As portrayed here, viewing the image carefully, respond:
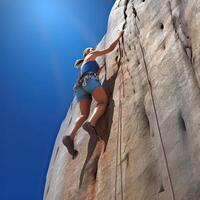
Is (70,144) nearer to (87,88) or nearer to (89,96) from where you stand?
(89,96)

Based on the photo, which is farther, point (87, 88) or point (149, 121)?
point (87, 88)

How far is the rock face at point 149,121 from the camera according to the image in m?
4.92

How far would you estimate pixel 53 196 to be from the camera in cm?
820

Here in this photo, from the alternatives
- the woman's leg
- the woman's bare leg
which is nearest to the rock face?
the woman's bare leg

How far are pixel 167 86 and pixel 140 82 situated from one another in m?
0.99

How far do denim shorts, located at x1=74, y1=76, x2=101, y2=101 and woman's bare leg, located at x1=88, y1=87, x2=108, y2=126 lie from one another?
107 millimetres

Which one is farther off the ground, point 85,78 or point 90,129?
point 85,78

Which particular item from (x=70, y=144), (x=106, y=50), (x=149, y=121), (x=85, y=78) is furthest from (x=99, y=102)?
(x=149, y=121)

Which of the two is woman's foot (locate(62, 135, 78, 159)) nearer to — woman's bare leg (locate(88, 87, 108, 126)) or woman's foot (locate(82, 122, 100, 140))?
woman's foot (locate(82, 122, 100, 140))

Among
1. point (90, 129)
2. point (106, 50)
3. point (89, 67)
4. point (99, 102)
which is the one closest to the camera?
point (90, 129)

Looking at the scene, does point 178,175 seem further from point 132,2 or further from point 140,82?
point 132,2

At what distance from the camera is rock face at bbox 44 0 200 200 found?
492 centimetres

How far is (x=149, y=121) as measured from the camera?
5.89 metres

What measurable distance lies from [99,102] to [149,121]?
1.87 m
